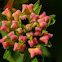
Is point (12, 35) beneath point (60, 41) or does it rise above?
above

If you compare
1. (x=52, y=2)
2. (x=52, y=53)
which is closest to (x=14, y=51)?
(x=52, y=53)

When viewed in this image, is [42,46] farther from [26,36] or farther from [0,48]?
[0,48]

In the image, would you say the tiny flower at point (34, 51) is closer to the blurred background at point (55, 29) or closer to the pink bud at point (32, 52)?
the pink bud at point (32, 52)

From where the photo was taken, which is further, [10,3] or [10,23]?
[10,3]

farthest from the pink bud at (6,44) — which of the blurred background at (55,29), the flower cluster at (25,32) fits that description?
the blurred background at (55,29)

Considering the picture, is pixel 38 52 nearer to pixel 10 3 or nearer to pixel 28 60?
pixel 28 60

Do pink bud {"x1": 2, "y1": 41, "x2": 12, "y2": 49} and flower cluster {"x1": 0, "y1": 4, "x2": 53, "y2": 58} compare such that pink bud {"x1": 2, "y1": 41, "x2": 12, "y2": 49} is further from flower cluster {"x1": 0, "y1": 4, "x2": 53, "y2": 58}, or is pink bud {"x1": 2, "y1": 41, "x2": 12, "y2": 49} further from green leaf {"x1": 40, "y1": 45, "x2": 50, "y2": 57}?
green leaf {"x1": 40, "y1": 45, "x2": 50, "y2": 57}

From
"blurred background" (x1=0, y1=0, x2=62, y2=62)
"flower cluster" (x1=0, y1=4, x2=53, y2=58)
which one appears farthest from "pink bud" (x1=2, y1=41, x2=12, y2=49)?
"blurred background" (x1=0, y1=0, x2=62, y2=62)
